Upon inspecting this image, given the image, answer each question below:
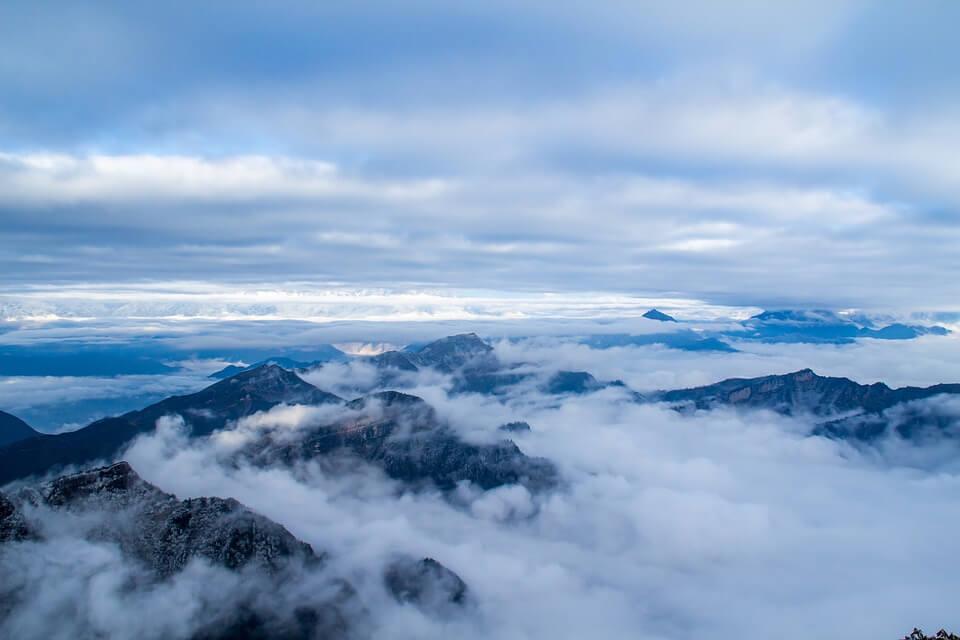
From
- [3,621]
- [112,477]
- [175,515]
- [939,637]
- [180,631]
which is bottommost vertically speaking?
[180,631]

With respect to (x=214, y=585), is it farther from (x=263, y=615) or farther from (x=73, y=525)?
(x=73, y=525)

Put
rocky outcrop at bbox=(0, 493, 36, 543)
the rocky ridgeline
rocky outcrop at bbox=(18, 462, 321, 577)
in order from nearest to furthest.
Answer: rocky outcrop at bbox=(0, 493, 36, 543)
the rocky ridgeline
rocky outcrop at bbox=(18, 462, 321, 577)

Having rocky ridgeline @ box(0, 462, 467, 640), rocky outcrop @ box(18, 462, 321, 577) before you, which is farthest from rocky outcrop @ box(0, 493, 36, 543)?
rocky outcrop @ box(18, 462, 321, 577)

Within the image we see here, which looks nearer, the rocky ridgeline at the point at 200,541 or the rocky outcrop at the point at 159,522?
the rocky ridgeline at the point at 200,541

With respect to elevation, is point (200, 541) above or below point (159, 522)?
below

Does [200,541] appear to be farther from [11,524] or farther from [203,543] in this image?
[11,524]

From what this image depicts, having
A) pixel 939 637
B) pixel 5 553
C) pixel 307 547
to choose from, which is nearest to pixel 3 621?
pixel 5 553

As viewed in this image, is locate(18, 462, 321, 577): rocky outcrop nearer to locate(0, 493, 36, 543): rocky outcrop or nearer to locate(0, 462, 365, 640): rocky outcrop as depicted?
locate(0, 462, 365, 640): rocky outcrop

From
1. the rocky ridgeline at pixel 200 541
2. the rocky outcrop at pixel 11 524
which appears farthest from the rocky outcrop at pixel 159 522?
the rocky outcrop at pixel 11 524

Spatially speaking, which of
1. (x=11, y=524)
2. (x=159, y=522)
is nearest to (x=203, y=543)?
(x=159, y=522)

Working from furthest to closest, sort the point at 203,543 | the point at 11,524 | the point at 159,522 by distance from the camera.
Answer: the point at 159,522, the point at 203,543, the point at 11,524

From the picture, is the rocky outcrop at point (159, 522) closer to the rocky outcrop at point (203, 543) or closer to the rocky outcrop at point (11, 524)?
the rocky outcrop at point (203, 543)
